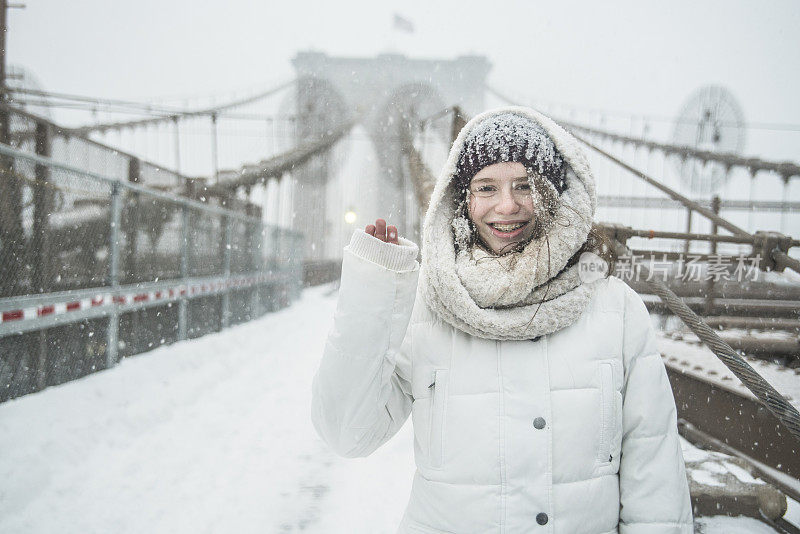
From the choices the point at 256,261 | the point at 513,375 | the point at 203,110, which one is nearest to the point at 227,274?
the point at 256,261

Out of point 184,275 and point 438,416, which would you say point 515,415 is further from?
point 184,275

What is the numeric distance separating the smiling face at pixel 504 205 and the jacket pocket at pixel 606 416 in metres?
0.37

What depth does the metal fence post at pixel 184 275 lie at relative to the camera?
5875mm

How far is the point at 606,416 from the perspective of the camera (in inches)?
39.9

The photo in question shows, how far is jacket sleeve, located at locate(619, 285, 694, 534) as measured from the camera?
3.28 feet

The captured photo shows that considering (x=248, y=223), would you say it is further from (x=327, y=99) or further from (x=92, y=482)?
(x=327, y=99)

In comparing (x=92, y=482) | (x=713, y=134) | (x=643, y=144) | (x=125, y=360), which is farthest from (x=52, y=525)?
(x=643, y=144)

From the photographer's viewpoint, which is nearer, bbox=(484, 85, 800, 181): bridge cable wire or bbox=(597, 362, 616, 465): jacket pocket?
bbox=(597, 362, 616, 465): jacket pocket

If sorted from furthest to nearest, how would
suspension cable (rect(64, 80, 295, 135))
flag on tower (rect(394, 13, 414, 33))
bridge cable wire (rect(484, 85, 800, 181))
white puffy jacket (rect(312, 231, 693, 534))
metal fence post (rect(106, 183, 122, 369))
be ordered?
flag on tower (rect(394, 13, 414, 33))
suspension cable (rect(64, 80, 295, 135))
bridge cable wire (rect(484, 85, 800, 181))
metal fence post (rect(106, 183, 122, 369))
white puffy jacket (rect(312, 231, 693, 534))

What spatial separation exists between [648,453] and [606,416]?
0.43 feet

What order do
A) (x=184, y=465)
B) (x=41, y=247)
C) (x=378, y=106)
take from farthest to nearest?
(x=378, y=106) → (x=41, y=247) → (x=184, y=465)

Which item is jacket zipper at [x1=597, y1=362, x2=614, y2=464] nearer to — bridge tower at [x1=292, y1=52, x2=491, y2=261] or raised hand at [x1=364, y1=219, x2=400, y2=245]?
raised hand at [x1=364, y1=219, x2=400, y2=245]

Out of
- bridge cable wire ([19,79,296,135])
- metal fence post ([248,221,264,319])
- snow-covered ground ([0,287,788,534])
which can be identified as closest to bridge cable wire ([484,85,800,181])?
metal fence post ([248,221,264,319])

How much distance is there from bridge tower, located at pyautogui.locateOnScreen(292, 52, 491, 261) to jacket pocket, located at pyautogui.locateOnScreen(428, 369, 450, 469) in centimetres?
666
